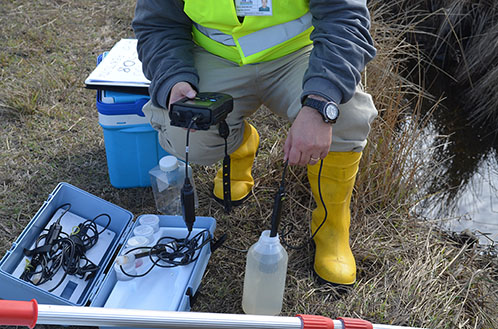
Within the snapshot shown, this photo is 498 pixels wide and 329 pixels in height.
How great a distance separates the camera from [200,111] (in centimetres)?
171

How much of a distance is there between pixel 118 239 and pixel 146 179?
1.61 ft

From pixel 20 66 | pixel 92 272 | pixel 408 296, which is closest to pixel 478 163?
A: pixel 408 296

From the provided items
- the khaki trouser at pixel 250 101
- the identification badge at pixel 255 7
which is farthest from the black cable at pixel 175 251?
the identification badge at pixel 255 7

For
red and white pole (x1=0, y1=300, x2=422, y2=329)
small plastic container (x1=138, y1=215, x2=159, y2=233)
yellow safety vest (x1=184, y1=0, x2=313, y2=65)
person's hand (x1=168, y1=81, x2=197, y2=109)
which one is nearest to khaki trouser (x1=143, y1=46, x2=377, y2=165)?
yellow safety vest (x1=184, y1=0, x2=313, y2=65)

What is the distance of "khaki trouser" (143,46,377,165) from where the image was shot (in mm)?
1861

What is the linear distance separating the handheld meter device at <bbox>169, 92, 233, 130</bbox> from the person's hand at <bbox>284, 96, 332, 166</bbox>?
276 millimetres

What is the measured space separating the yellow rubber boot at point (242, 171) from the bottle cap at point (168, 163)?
280 mm

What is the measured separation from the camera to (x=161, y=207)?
2.45 metres

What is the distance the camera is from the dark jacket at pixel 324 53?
5.50 ft

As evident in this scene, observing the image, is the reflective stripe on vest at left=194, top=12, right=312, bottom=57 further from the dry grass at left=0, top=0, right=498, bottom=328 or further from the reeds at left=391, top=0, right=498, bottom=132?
the reeds at left=391, top=0, right=498, bottom=132

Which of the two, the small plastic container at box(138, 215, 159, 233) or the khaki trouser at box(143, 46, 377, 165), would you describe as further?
the small plastic container at box(138, 215, 159, 233)

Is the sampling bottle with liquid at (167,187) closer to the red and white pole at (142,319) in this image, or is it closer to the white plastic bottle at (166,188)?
the white plastic bottle at (166,188)

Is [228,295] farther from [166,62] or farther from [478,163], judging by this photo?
[478,163]

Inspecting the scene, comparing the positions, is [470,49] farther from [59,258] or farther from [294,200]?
[59,258]
